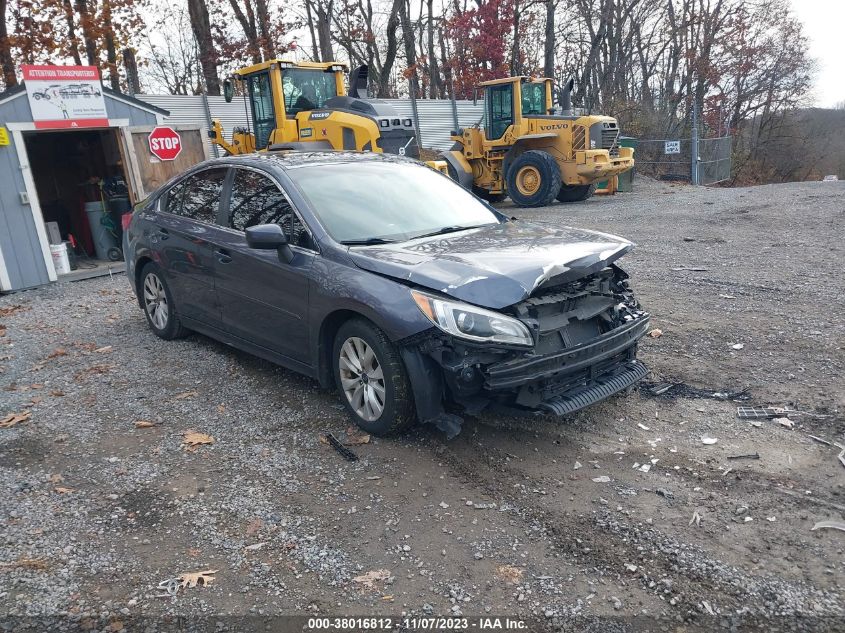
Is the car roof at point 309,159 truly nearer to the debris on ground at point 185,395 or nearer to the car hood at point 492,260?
the car hood at point 492,260

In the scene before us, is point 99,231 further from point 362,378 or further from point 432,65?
point 432,65

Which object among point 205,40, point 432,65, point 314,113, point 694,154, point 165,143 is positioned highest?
point 205,40

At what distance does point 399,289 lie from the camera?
3.93 m

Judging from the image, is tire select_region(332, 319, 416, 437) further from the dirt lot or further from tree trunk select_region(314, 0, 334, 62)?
tree trunk select_region(314, 0, 334, 62)

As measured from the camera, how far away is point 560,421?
442cm

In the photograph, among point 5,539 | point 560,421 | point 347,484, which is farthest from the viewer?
point 560,421

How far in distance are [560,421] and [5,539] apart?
3.23 meters

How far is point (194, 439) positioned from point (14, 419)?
1585 mm

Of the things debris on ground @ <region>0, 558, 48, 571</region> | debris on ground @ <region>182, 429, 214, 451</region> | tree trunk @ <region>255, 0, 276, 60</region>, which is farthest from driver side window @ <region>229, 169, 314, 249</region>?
tree trunk @ <region>255, 0, 276, 60</region>

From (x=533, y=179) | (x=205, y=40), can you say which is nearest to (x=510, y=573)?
(x=533, y=179)

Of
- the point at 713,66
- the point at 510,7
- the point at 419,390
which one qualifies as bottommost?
the point at 419,390

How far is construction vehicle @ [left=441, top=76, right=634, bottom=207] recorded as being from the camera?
1670 cm

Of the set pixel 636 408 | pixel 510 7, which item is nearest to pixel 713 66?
pixel 510 7

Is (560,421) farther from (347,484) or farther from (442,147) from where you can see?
(442,147)
